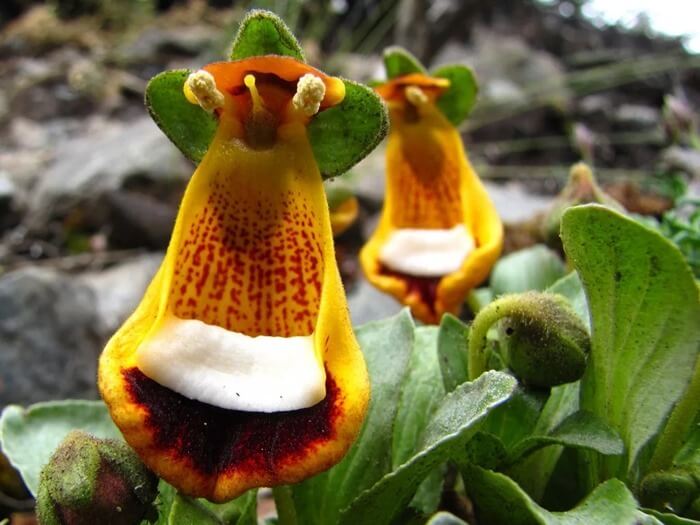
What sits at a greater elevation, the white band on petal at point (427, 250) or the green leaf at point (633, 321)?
the green leaf at point (633, 321)

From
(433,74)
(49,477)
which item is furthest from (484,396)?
(433,74)

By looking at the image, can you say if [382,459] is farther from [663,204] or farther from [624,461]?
[663,204]

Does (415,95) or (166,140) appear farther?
(166,140)

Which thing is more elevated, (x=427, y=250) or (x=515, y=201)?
(x=427, y=250)

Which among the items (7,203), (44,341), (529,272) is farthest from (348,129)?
(7,203)

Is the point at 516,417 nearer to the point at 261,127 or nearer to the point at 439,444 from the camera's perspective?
the point at 439,444

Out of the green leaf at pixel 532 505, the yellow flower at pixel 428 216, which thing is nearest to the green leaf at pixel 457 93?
the yellow flower at pixel 428 216

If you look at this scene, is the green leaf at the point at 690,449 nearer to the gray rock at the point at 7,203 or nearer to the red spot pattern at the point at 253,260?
the red spot pattern at the point at 253,260
